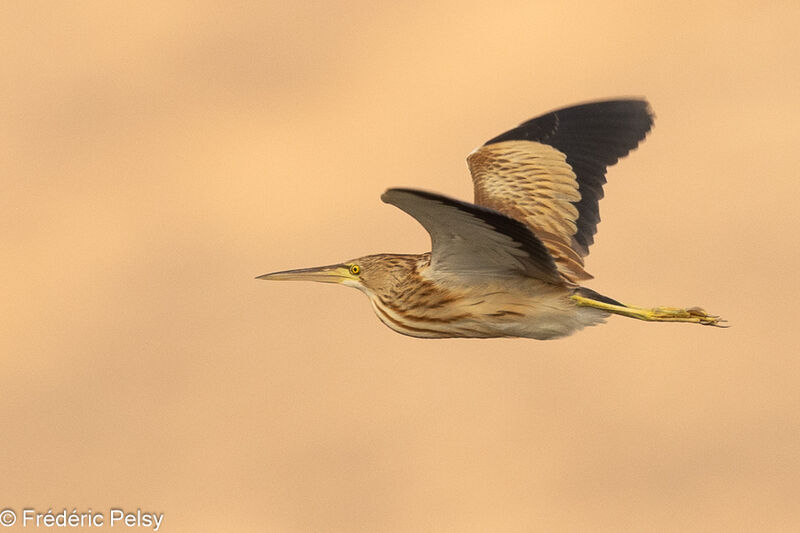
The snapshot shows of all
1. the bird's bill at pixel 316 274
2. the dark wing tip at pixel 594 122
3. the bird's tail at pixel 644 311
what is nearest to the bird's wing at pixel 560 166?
the dark wing tip at pixel 594 122

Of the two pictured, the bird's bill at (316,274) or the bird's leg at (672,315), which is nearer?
the bird's leg at (672,315)

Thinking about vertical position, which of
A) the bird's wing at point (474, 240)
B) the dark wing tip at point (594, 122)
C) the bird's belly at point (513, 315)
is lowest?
the bird's belly at point (513, 315)

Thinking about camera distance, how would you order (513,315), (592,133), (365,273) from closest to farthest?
(513,315)
(365,273)
(592,133)

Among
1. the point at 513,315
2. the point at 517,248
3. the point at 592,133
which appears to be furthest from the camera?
the point at 592,133

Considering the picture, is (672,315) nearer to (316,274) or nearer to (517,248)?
(517,248)

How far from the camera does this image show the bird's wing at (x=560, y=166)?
27.8 ft

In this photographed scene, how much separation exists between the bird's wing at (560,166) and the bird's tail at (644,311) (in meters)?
0.59

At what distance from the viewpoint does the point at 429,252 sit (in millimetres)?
7652

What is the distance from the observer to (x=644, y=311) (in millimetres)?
7637

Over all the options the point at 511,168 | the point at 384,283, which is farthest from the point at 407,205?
the point at 511,168

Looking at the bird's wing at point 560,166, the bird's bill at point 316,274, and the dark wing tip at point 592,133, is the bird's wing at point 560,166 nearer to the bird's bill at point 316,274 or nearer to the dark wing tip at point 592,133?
the dark wing tip at point 592,133

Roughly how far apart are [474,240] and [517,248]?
223mm

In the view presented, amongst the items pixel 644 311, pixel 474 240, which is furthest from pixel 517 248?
pixel 644 311

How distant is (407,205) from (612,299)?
150 centimetres
